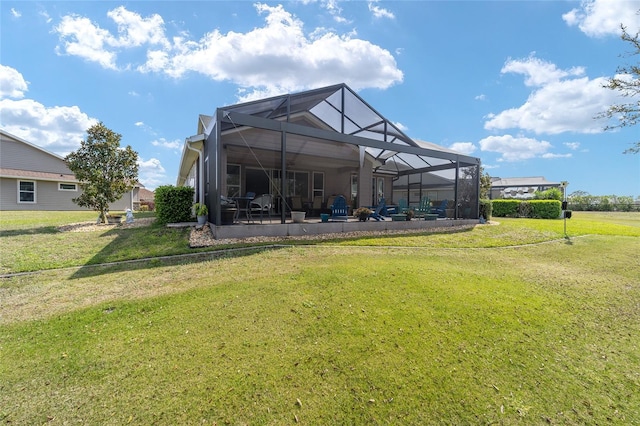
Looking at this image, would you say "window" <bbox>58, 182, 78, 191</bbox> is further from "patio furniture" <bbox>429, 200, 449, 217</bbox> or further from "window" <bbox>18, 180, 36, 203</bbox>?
"patio furniture" <bbox>429, 200, 449, 217</bbox>

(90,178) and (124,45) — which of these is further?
(90,178)

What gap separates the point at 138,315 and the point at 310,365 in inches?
86.8

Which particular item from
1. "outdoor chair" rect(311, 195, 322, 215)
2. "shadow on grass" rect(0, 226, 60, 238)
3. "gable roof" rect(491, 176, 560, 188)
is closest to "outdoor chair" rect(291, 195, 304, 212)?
"outdoor chair" rect(311, 195, 322, 215)

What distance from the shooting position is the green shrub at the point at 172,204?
995 centimetres

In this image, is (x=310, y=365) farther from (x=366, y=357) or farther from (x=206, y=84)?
(x=206, y=84)

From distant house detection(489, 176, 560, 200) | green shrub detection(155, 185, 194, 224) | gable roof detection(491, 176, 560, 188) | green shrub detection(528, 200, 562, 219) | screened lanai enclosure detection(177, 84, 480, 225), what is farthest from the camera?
gable roof detection(491, 176, 560, 188)

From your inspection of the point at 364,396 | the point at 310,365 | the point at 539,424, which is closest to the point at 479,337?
the point at 539,424

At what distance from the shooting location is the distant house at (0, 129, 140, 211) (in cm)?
1780

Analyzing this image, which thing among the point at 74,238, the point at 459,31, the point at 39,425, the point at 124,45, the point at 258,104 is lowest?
the point at 39,425

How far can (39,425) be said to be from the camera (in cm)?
185

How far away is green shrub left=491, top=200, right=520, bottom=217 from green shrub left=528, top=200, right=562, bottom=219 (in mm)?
930

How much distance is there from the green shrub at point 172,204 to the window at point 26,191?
1563 centimetres

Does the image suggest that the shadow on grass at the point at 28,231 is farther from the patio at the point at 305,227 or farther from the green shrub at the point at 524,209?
the green shrub at the point at 524,209

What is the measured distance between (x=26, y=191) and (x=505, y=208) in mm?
33605
